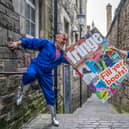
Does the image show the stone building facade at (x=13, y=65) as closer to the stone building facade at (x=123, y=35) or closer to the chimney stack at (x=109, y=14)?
the stone building facade at (x=123, y=35)

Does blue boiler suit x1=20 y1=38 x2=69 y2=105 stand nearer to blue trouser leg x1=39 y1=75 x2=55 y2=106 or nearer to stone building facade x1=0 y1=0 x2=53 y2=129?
blue trouser leg x1=39 y1=75 x2=55 y2=106

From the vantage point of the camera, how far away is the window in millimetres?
5348

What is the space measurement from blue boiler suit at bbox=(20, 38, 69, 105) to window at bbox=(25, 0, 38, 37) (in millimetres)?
1337

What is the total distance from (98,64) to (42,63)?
91cm

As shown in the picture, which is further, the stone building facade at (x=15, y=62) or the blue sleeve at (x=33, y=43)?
the blue sleeve at (x=33, y=43)

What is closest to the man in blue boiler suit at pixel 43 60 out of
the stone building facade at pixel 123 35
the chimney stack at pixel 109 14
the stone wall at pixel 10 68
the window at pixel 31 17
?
the stone wall at pixel 10 68

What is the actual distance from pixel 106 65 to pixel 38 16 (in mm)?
2667

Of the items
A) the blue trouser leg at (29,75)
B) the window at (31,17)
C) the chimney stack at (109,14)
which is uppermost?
the chimney stack at (109,14)

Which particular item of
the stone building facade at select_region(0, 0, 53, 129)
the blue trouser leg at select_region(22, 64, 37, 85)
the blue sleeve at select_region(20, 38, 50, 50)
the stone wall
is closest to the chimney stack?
the stone building facade at select_region(0, 0, 53, 129)

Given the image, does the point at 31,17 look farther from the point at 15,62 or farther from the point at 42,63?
the point at 42,63

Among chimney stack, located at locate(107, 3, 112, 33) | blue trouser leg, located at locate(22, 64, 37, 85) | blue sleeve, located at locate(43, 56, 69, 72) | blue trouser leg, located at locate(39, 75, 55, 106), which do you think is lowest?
blue trouser leg, located at locate(39, 75, 55, 106)

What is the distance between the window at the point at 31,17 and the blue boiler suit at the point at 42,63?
1.34 m

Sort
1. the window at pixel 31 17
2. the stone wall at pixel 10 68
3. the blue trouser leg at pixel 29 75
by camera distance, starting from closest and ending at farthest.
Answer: the stone wall at pixel 10 68, the blue trouser leg at pixel 29 75, the window at pixel 31 17

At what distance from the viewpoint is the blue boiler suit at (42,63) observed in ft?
13.1
